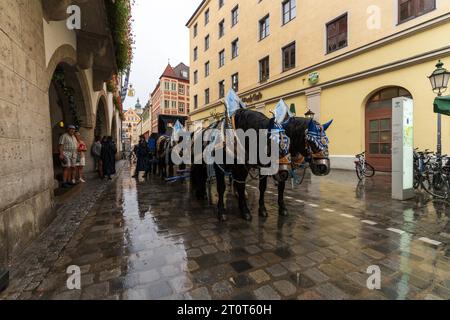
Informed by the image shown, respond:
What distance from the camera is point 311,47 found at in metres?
13.0

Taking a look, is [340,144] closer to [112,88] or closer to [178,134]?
[178,134]

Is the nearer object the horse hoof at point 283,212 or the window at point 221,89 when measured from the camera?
the horse hoof at point 283,212

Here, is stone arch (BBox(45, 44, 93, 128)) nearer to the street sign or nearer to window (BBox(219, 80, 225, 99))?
the street sign

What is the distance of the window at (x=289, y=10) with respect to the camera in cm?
1427

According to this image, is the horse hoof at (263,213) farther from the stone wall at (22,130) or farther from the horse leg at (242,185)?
the stone wall at (22,130)

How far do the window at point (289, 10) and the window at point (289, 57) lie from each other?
5.81ft

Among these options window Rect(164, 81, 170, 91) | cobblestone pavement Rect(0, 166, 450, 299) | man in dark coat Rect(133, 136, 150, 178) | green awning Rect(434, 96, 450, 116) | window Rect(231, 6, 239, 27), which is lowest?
cobblestone pavement Rect(0, 166, 450, 299)

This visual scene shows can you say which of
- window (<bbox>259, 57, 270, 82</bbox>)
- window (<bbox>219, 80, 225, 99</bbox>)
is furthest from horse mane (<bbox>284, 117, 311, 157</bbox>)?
window (<bbox>219, 80, 225, 99</bbox>)

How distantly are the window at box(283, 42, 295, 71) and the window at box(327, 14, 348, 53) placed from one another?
2.55m

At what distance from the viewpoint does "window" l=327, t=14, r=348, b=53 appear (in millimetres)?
11438

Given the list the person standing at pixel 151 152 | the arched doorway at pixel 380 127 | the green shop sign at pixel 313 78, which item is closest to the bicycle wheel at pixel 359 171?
the arched doorway at pixel 380 127

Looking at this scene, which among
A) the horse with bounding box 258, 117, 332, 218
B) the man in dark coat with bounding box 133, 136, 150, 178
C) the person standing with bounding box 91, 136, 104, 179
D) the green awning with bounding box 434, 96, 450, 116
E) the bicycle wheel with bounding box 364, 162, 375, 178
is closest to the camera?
the horse with bounding box 258, 117, 332, 218

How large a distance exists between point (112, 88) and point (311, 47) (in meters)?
11.8

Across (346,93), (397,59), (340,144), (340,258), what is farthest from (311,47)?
(340,258)
